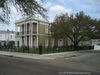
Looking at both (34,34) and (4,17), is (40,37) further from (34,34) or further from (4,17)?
(4,17)

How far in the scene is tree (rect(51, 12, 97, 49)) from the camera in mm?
39750

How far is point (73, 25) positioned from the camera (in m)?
40.9

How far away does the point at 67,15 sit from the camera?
4184cm

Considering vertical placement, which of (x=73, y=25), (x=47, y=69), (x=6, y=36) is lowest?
(x=47, y=69)

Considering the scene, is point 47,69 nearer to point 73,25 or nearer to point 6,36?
point 73,25

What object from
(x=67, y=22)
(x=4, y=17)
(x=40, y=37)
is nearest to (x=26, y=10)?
(x=4, y=17)

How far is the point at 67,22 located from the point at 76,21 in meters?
2.11

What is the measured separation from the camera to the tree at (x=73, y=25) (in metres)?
39.8

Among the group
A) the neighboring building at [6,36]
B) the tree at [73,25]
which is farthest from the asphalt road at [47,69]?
the neighboring building at [6,36]

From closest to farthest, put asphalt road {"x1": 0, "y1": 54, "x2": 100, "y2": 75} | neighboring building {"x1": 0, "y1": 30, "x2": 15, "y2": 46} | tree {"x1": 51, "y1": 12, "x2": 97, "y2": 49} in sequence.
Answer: asphalt road {"x1": 0, "y1": 54, "x2": 100, "y2": 75} → tree {"x1": 51, "y1": 12, "x2": 97, "y2": 49} → neighboring building {"x1": 0, "y1": 30, "x2": 15, "y2": 46}

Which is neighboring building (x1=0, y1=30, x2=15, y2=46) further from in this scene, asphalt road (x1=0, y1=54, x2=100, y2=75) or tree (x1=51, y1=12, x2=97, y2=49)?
asphalt road (x1=0, y1=54, x2=100, y2=75)

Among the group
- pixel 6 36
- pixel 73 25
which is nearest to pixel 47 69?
pixel 73 25

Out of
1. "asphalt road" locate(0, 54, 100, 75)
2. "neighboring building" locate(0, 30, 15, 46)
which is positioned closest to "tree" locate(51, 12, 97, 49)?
"asphalt road" locate(0, 54, 100, 75)

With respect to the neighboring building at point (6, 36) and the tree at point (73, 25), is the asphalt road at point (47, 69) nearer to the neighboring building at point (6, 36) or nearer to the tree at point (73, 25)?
the tree at point (73, 25)
